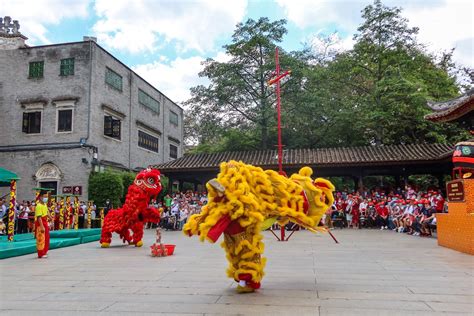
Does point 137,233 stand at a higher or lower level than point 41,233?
lower

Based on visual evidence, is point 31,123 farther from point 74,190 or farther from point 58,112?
point 74,190

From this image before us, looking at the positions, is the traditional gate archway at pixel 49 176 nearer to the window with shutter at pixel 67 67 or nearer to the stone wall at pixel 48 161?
the stone wall at pixel 48 161

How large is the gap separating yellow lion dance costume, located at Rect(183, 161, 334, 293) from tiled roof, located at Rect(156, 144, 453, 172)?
12223 millimetres

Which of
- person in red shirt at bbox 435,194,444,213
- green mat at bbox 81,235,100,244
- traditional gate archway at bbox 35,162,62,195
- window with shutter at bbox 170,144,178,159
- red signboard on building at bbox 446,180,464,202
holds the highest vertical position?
window with shutter at bbox 170,144,178,159

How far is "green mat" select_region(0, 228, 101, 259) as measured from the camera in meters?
8.58

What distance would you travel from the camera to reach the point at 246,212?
430 cm

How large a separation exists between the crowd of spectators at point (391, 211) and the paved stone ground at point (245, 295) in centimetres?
425

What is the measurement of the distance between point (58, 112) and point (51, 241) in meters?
10.9

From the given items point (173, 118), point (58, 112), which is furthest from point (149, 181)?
point (173, 118)

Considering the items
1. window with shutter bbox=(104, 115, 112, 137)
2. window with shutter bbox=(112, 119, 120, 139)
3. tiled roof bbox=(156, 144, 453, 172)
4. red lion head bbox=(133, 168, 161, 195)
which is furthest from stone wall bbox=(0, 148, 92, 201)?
red lion head bbox=(133, 168, 161, 195)

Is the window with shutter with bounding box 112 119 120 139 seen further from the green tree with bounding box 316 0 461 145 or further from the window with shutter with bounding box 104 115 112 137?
the green tree with bounding box 316 0 461 145

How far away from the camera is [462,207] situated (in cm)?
818

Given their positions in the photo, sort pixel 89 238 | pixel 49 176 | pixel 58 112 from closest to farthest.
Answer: pixel 89 238, pixel 49 176, pixel 58 112

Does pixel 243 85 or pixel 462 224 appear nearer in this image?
pixel 462 224
